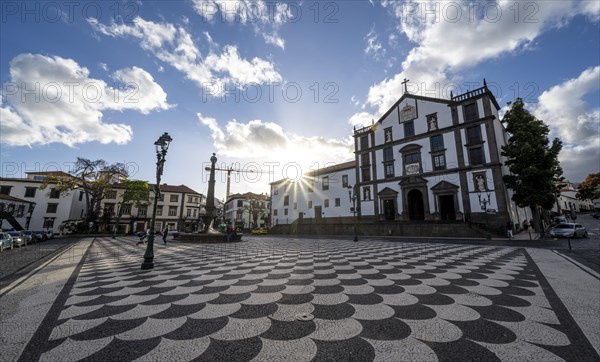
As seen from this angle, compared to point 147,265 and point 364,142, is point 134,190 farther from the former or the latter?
point 147,265

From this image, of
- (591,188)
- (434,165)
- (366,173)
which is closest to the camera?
(434,165)

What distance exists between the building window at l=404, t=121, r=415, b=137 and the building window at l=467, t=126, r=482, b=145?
5810 mm

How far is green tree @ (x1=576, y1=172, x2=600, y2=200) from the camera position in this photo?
57.0 metres

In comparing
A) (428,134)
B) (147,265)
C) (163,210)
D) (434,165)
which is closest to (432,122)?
(428,134)

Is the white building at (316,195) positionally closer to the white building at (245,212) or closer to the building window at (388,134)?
the building window at (388,134)

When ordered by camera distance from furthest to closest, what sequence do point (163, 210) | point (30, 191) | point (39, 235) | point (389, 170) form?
point (163, 210) < point (30, 191) < point (389, 170) < point (39, 235)

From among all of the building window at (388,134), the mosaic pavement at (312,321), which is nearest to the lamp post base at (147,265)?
the mosaic pavement at (312,321)

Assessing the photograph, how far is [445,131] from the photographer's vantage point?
2677 cm

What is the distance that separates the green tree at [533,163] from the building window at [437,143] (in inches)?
249

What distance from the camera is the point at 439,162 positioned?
26.9m

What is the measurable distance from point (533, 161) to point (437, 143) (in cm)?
868

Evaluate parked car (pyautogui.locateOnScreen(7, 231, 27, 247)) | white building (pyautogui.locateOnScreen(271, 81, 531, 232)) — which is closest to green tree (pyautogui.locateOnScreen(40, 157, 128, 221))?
parked car (pyautogui.locateOnScreen(7, 231, 27, 247))

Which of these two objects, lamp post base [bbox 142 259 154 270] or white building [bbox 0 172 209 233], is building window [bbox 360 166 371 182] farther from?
lamp post base [bbox 142 259 154 270]

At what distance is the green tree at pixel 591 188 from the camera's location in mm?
57000
